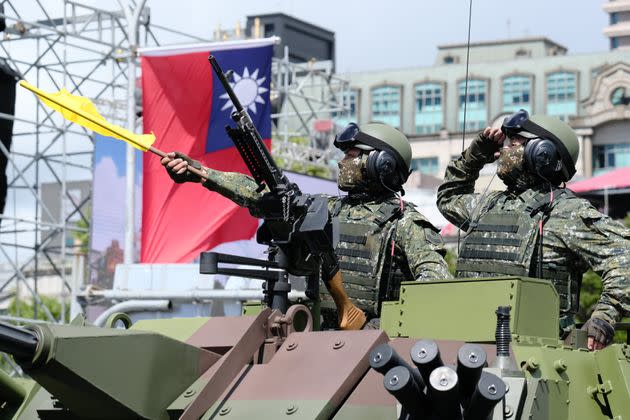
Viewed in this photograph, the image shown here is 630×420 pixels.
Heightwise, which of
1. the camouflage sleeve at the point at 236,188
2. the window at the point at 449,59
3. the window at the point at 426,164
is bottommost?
the camouflage sleeve at the point at 236,188

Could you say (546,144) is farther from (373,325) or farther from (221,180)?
(221,180)

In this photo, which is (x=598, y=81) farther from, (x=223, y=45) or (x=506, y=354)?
(x=506, y=354)

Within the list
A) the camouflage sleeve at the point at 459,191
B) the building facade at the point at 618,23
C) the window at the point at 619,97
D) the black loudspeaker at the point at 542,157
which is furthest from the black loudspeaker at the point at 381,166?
the building facade at the point at 618,23

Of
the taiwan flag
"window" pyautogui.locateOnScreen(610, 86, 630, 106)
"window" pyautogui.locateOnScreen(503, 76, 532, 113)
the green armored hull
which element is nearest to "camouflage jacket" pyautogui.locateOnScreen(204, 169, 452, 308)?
the green armored hull

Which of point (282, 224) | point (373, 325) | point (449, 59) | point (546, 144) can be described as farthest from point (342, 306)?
point (449, 59)

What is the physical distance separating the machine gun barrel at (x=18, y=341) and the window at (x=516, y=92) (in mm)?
85419

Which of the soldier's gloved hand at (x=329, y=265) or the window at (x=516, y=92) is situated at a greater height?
the window at (x=516, y=92)

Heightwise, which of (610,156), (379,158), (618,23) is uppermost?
(618,23)

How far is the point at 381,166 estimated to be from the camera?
40.2 feet

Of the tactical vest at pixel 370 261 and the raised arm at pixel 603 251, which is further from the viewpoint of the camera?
the tactical vest at pixel 370 261

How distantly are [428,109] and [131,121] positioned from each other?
7062 cm

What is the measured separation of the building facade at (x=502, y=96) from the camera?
80.4 m

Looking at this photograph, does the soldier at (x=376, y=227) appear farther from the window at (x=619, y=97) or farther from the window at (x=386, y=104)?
the window at (x=386, y=104)

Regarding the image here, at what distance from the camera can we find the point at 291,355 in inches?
385
